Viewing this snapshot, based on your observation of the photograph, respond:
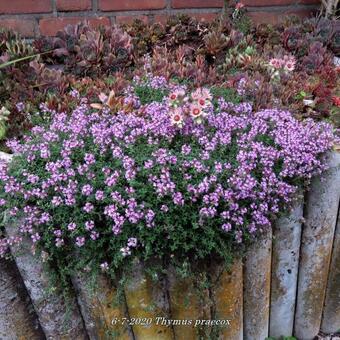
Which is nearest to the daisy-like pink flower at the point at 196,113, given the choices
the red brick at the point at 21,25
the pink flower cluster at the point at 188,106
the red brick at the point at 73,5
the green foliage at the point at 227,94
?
the pink flower cluster at the point at 188,106

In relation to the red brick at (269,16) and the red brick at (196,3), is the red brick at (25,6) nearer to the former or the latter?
the red brick at (196,3)

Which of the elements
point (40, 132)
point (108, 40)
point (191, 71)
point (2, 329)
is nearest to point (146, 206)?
point (40, 132)

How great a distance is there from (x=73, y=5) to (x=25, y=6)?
0.93 feet

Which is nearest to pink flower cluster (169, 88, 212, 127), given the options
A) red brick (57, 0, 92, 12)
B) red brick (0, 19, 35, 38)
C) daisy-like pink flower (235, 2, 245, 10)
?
daisy-like pink flower (235, 2, 245, 10)

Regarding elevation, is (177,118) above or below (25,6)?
below

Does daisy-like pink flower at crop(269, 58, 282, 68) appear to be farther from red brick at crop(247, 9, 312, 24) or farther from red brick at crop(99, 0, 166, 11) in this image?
red brick at crop(99, 0, 166, 11)

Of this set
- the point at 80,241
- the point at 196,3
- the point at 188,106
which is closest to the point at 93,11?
the point at 196,3

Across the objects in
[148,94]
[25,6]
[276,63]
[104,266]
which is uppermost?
[25,6]

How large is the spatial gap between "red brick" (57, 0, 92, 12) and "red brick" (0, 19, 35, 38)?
196 mm

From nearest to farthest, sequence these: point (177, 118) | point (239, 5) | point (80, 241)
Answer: point (80, 241), point (177, 118), point (239, 5)

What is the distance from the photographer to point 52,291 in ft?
5.65

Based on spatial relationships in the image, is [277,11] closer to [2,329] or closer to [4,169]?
[4,169]

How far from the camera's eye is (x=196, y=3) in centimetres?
286

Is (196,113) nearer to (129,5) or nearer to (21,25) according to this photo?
(129,5)
